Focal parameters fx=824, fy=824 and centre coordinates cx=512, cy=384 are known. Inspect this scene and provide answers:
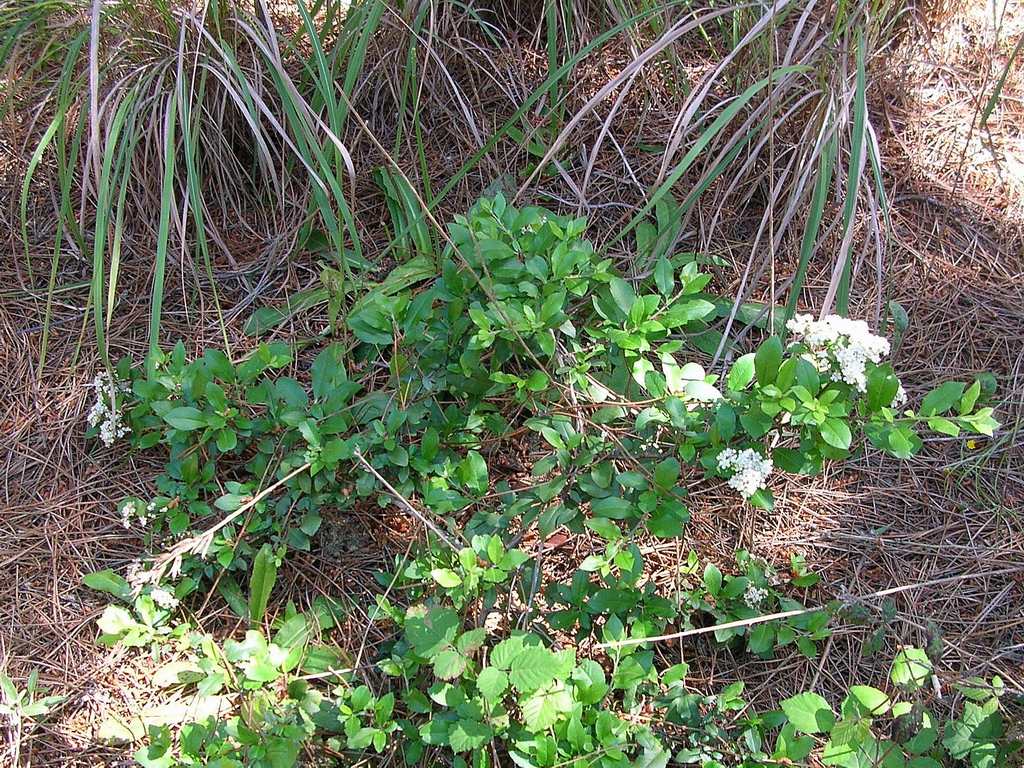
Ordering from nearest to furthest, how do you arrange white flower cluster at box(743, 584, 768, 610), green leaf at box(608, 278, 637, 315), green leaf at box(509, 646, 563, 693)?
green leaf at box(509, 646, 563, 693) → white flower cluster at box(743, 584, 768, 610) → green leaf at box(608, 278, 637, 315)

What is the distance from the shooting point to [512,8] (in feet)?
7.18

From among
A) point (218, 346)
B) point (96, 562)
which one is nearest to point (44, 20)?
point (218, 346)

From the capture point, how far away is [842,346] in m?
1.25

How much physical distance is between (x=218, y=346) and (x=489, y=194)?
73cm

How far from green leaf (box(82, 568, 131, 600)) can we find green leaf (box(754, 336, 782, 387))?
3.97 feet

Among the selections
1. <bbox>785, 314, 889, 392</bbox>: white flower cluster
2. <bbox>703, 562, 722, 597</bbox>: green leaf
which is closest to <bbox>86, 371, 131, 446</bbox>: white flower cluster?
<bbox>703, 562, 722, 597</bbox>: green leaf

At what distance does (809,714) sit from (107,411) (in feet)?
4.66

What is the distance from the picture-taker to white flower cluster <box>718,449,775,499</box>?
1263 millimetres

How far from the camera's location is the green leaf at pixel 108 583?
1.54 meters

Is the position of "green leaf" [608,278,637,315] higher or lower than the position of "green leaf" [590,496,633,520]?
higher

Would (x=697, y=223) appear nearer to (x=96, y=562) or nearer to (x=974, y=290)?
(x=974, y=290)

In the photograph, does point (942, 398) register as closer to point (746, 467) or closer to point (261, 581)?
point (746, 467)

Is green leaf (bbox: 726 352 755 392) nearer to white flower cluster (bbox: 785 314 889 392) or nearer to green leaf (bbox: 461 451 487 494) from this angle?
white flower cluster (bbox: 785 314 889 392)

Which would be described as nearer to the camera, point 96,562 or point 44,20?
point 96,562
